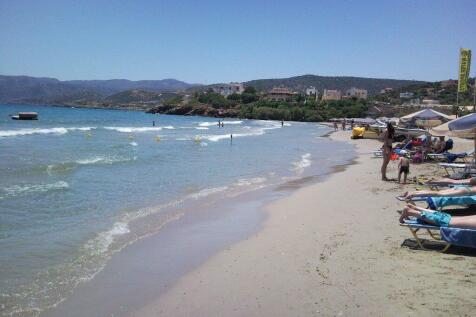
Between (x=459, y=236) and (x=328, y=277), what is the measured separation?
6.74ft

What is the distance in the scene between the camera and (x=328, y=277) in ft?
19.7

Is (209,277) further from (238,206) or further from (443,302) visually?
(238,206)

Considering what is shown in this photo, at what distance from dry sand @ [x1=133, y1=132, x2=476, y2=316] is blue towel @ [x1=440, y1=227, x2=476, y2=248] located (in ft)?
0.54

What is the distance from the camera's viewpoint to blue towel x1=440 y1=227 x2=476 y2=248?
6375mm

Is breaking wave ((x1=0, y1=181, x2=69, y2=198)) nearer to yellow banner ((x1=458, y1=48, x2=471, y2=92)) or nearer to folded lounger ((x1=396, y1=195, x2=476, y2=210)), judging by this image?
folded lounger ((x1=396, y1=195, x2=476, y2=210))

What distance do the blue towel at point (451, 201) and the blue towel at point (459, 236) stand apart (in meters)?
1.48

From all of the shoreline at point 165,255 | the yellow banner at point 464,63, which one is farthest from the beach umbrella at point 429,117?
the shoreline at point 165,255

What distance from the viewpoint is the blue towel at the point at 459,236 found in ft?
20.9

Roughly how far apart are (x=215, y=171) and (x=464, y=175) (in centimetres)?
934

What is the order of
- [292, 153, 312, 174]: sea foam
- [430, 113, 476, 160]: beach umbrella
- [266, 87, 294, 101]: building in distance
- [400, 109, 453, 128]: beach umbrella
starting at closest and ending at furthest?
[430, 113, 476, 160]: beach umbrella < [292, 153, 312, 174]: sea foam < [400, 109, 453, 128]: beach umbrella < [266, 87, 294, 101]: building in distance

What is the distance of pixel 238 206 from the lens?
37.8ft

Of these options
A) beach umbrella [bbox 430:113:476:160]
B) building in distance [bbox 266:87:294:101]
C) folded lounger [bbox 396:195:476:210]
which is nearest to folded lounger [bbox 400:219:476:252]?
folded lounger [bbox 396:195:476:210]

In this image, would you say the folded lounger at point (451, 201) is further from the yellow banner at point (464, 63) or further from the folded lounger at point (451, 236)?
the yellow banner at point (464, 63)

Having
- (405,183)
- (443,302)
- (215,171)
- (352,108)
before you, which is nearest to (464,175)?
(405,183)
